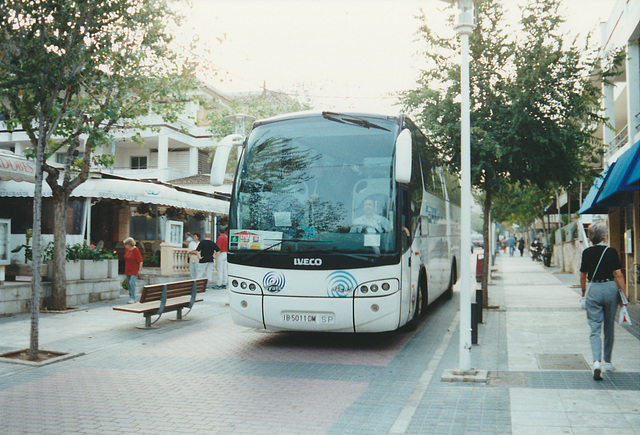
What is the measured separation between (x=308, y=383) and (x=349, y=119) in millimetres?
4172

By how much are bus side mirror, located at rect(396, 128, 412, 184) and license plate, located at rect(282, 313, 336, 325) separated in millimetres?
2214

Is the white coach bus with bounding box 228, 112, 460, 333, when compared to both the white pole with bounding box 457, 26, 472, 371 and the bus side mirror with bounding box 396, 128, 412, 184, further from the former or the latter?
the white pole with bounding box 457, 26, 472, 371

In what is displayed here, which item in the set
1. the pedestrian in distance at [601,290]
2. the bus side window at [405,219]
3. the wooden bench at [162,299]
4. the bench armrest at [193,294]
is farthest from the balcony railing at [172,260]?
the pedestrian in distance at [601,290]

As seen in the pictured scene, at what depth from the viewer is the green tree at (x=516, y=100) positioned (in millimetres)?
12898

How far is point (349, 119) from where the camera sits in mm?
9500

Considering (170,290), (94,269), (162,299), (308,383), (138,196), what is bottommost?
(308,383)

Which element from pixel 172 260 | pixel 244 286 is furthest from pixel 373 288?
pixel 172 260

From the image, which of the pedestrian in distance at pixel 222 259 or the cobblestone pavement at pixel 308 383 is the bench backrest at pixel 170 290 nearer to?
the cobblestone pavement at pixel 308 383

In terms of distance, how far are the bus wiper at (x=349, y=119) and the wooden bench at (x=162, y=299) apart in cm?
465

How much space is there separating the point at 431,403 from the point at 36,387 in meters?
4.57

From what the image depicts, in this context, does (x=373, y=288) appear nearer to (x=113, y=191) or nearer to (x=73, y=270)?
(x=73, y=270)

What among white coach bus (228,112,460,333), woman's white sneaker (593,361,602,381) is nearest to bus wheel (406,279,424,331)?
white coach bus (228,112,460,333)

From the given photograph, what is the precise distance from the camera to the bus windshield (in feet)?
29.3

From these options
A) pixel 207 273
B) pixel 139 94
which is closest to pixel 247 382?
pixel 139 94
